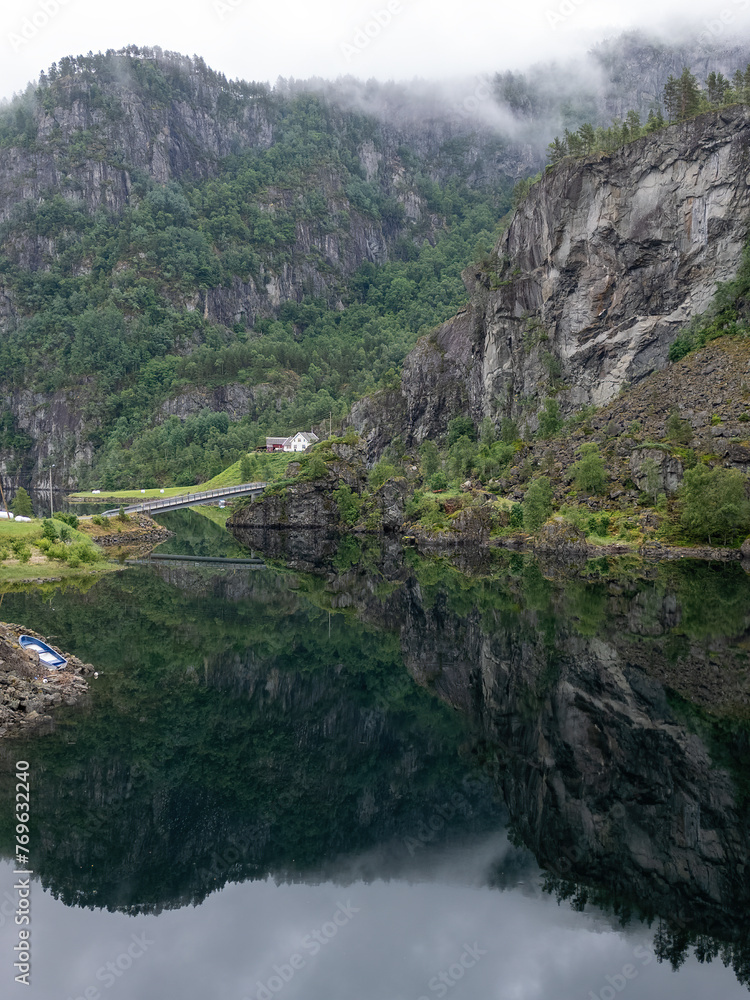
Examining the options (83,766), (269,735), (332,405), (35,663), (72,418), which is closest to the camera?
(83,766)

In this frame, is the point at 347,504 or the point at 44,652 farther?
the point at 347,504

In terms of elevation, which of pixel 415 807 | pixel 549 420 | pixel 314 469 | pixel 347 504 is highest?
pixel 549 420

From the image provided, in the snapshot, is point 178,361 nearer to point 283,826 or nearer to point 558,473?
point 558,473

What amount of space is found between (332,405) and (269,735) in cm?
15417

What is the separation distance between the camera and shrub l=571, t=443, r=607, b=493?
73.8m

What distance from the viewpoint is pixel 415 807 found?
17.7m

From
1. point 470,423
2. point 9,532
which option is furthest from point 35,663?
point 470,423

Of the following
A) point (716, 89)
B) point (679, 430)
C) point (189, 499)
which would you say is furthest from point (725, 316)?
point (189, 499)

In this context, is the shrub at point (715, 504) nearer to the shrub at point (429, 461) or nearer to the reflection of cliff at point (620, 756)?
the reflection of cliff at point (620, 756)

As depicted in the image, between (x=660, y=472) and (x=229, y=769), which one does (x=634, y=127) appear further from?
(x=229, y=769)

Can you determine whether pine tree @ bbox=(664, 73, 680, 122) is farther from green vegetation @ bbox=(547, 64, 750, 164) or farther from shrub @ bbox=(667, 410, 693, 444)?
shrub @ bbox=(667, 410, 693, 444)

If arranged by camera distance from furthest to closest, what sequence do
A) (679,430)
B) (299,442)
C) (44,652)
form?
(299,442), (679,430), (44,652)

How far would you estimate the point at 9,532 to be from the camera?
192 feet

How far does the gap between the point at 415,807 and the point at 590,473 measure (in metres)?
60.8
